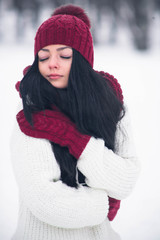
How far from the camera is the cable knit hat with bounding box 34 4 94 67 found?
1.11 m

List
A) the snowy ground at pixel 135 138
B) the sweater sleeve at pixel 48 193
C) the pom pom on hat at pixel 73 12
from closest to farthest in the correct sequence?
1. the sweater sleeve at pixel 48 193
2. the pom pom on hat at pixel 73 12
3. the snowy ground at pixel 135 138

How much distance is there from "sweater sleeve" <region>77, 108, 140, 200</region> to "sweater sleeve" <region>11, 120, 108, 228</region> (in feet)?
0.22

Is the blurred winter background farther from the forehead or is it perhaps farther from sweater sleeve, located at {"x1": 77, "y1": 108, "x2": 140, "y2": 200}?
sweater sleeve, located at {"x1": 77, "y1": 108, "x2": 140, "y2": 200}

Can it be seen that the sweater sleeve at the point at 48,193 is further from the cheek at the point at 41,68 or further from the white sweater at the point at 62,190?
the cheek at the point at 41,68

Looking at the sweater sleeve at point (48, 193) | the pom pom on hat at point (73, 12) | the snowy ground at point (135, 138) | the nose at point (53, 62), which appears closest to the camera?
the sweater sleeve at point (48, 193)

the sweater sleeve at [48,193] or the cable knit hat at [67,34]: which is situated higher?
the cable knit hat at [67,34]

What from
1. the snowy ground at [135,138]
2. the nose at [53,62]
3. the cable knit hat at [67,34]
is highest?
the cable knit hat at [67,34]

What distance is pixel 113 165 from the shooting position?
110 cm

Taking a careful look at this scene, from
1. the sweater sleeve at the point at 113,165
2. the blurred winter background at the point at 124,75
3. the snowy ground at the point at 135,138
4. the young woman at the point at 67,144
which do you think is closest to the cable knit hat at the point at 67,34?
the young woman at the point at 67,144

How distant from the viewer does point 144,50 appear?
927 cm

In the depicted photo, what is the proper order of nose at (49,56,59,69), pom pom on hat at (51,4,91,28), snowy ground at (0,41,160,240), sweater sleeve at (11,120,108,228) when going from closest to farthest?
sweater sleeve at (11,120,108,228) → nose at (49,56,59,69) → pom pom on hat at (51,4,91,28) → snowy ground at (0,41,160,240)

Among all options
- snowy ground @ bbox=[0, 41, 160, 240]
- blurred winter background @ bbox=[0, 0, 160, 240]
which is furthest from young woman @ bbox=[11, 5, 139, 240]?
snowy ground @ bbox=[0, 41, 160, 240]

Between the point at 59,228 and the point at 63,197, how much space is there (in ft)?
0.57

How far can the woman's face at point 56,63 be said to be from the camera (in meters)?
1.09
